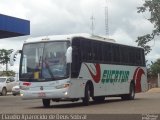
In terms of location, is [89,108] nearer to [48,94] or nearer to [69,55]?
[48,94]

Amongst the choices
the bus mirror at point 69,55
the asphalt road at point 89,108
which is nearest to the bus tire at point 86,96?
the asphalt road at point 89,108

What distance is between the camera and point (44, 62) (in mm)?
24016

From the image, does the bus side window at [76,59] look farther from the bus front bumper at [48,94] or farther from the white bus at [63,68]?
the bus front bumper at [48,94]

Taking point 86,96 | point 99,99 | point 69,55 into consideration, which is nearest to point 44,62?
point 69,55

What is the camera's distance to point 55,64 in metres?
23.9

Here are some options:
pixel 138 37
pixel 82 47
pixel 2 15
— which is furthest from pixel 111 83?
pixel 138 37

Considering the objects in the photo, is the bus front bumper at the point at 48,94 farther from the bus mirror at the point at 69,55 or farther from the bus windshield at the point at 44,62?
the bus mirror at the point at 69,55

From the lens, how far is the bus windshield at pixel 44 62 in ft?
78.0

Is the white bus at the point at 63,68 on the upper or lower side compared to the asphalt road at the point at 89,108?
upper

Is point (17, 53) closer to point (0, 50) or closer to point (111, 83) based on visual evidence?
point (111, 83)

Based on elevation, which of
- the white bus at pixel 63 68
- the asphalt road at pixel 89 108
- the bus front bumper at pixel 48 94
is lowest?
the asphalt road at pixel 89 108

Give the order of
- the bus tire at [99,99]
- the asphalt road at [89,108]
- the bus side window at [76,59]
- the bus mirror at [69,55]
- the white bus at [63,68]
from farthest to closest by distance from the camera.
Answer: the bus tire at [99,99]
the bus side window at [76,59]
the white bus at [63,68]
the bus mirror at [69,55]
the asphalt road at [89,108]

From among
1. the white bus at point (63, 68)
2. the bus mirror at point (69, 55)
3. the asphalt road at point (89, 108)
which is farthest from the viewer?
the white bus at point (63, 68)

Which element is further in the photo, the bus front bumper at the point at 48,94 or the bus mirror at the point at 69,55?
the bus front bumper at the point at 48,94
